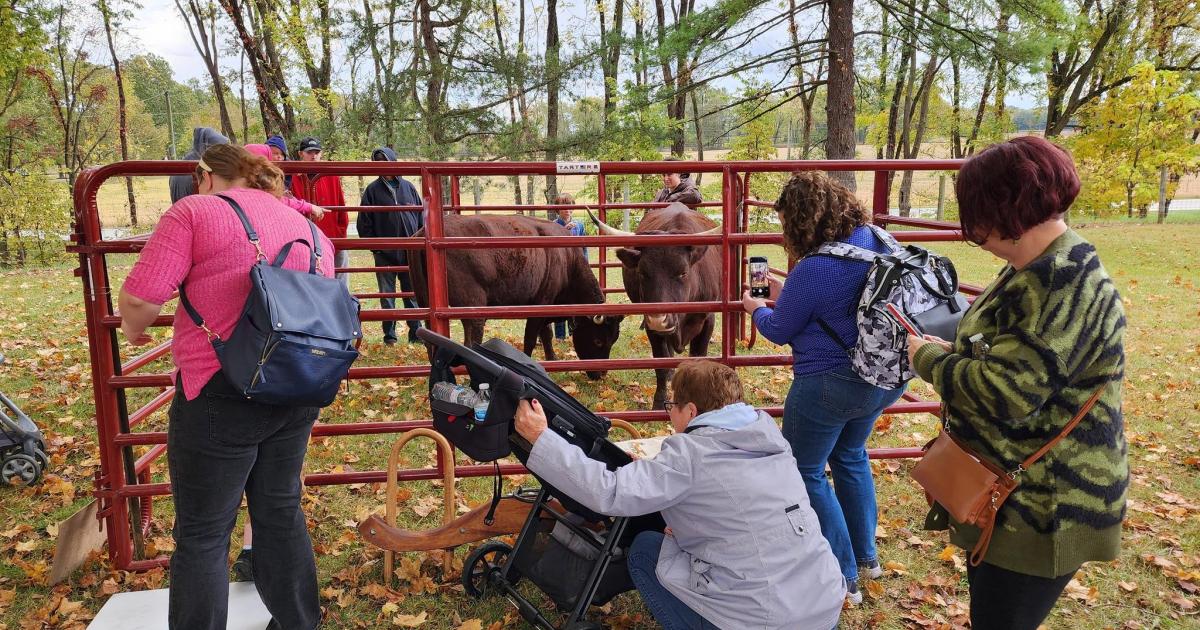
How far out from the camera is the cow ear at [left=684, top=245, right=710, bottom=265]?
223 inches

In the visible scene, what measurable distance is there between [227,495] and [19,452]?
2.92 meters

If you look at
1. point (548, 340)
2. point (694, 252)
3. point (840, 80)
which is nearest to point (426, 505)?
point (694, 252)

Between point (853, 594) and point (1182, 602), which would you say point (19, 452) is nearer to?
point (853, 594)

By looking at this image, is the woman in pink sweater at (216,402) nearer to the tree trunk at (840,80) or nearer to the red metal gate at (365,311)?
the red metal gate at (365,311)

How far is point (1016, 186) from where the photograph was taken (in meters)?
1.80

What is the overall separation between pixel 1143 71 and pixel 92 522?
21.3 meters

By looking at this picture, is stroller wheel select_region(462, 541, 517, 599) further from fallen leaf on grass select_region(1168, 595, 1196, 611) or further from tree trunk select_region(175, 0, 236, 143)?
tree trunk select_region(175, 0, 236, 143)

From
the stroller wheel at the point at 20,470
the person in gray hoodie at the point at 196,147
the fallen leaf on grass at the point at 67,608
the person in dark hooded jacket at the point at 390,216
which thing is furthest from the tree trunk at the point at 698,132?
the fallen leaf on grass at the point at 67,608

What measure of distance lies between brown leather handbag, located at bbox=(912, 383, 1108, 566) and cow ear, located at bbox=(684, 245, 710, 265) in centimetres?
369

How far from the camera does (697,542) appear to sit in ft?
8.07

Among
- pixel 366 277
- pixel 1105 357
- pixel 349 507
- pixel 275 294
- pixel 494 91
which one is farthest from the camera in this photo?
pixel 494 91

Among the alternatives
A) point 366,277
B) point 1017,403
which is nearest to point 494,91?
point 366,277

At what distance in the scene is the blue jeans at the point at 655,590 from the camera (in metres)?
2.57

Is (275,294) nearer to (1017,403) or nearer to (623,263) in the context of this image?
(1017,403)
